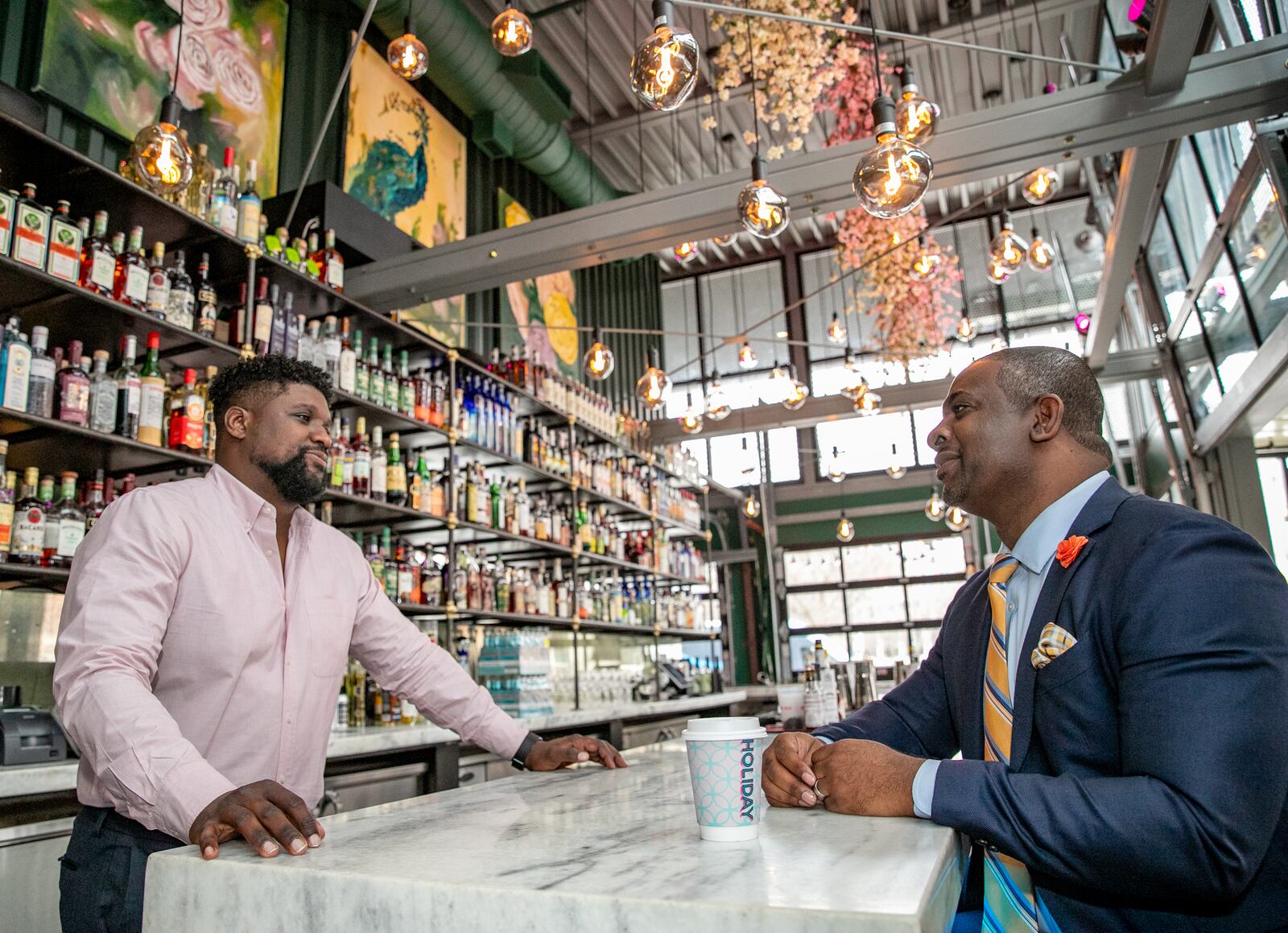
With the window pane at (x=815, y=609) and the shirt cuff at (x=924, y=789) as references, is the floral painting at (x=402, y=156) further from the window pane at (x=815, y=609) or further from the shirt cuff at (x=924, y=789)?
the window pane at (x=815, y=609)

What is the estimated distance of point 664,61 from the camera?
215cm

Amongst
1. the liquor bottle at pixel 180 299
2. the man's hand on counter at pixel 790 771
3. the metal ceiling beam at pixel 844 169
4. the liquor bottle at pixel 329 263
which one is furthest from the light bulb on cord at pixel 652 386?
the man's hand on counter at pixel 790 771

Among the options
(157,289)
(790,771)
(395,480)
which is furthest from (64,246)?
(790,771)

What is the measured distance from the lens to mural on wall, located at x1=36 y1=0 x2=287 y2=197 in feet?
11.3

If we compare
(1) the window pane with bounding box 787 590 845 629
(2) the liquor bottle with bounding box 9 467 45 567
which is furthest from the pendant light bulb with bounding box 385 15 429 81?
(1) the window pane with bounding box 787 590 845 629

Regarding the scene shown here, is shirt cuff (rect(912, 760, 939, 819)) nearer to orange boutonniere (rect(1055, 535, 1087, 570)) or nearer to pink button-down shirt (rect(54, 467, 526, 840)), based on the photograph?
orange boutonniere (rect(1055, 535, 1087, 570))

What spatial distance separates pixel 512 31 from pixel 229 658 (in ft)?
6.62

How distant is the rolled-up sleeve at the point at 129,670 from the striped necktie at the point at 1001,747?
941 millimetres

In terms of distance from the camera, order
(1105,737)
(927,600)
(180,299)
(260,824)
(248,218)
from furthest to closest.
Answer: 1. (927,600)
2. (248,218)
3. (180,299)
4. (1105,737)
5. (260,824)

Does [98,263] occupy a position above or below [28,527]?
above

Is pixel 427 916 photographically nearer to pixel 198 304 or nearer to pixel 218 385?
pixel 218 385

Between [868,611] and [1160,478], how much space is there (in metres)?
3.88

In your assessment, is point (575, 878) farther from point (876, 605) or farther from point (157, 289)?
point (876, 605)

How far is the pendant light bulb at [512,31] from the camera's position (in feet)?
8.83
